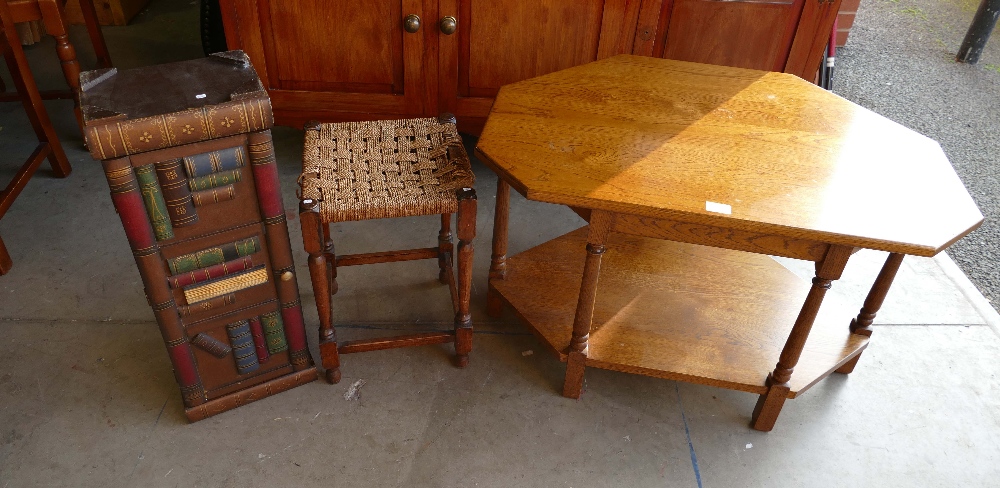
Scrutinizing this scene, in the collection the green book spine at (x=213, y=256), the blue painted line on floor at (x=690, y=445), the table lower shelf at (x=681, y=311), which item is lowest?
the blue painted line on floor at (x=690, y=445)

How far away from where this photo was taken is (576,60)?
267cm

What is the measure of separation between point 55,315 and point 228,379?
74 centimetres

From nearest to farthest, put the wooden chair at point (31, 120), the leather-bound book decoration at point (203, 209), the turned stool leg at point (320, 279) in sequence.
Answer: the leather-bound book decoration at point (203, 209), the turned stool leg at point (320, 279), the wooden chair at point (31, 120)

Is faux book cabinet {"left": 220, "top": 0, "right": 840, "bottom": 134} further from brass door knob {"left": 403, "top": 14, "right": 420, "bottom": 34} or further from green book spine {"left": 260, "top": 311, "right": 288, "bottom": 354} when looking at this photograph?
green book spine {"left": 260, "top": 311, "right": 288, "bottom": 354}

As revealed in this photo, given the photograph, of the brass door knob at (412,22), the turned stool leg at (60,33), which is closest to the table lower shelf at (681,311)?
the brass door knob at (412,22)

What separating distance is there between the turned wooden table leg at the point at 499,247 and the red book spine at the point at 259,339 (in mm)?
710

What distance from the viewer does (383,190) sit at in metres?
1.90

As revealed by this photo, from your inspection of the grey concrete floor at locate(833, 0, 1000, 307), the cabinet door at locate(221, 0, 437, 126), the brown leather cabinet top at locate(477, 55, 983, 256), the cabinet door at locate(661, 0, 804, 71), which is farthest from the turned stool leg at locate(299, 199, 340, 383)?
the grey concrete floor at locate(833, 0, 1000, 307)

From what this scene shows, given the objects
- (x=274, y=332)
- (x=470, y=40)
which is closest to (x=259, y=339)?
(x=274, y=332)

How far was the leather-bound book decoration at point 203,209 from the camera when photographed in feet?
5.16

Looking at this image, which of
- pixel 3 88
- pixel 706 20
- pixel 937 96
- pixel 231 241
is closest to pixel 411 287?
pixel 231 241

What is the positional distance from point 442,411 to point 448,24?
1.33 m

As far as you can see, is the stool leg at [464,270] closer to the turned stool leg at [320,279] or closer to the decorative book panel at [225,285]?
the turned stool leg at [320,279]

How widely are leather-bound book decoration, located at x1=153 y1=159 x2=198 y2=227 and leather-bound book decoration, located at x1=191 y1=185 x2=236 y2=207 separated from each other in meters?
0.02
